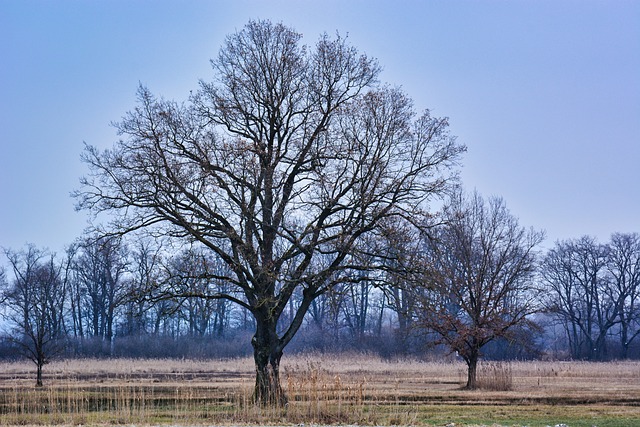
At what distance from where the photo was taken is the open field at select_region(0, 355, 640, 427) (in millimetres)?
17266

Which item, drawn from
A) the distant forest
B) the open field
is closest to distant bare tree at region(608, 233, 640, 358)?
the distant forest

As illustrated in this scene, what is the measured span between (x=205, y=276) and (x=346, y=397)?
8755 millimetres

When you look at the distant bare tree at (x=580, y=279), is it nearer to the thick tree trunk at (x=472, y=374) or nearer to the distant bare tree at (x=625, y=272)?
the distant bare tree at (x=625, y=272)

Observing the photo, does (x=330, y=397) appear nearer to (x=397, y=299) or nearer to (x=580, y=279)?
(x=397, y=299)

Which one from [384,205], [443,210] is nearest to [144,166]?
[384,205]

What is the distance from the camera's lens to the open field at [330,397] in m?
17.3

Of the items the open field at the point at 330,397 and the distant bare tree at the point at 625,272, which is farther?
the distant bare tree at the point at 625,272

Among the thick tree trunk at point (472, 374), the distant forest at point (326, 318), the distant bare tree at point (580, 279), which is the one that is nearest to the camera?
the thick tree trunk at point (472, 374)

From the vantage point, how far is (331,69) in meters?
27.6

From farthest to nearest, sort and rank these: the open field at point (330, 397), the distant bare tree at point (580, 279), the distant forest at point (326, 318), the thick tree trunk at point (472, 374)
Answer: the distant bare tree at point (580, 279) < the distant forest at point (326, 318) < the thick tree trunk at point (472, 374) < the open field at point (330, 397)

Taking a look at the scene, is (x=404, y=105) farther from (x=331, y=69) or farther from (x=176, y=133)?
(x=176, y=133)

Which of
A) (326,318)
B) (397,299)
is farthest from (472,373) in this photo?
(326,318)

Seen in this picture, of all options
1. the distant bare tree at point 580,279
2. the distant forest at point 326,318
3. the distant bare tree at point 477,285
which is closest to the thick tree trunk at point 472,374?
the distant bare tree at point 477,285

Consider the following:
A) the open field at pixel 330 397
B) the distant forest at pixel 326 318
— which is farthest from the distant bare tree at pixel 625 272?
the open field at pixel 330 397
